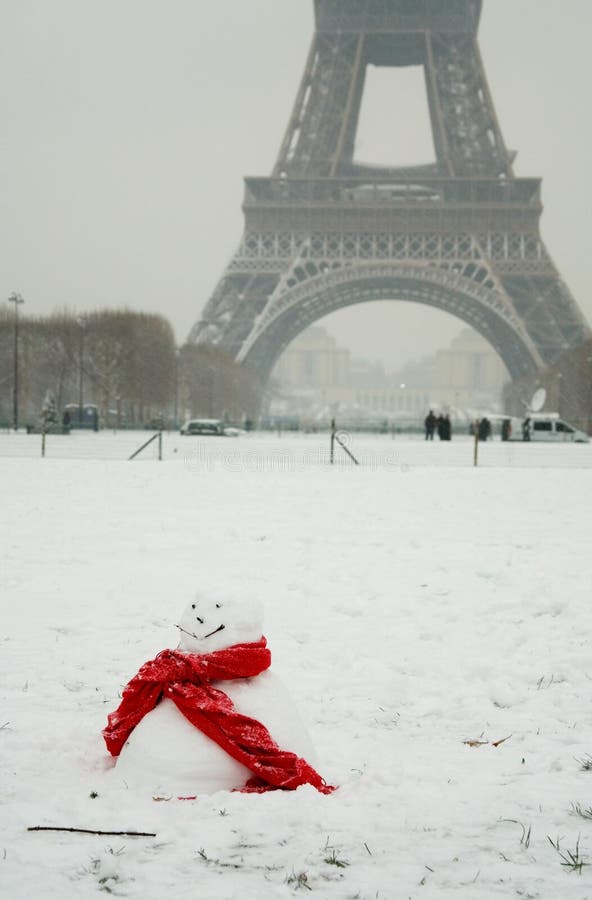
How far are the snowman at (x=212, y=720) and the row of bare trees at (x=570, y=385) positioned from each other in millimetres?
53400

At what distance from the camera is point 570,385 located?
59000 mm

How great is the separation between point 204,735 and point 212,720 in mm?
71

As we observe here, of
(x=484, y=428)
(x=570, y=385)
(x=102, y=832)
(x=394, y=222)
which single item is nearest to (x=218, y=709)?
(x=102, y=832)

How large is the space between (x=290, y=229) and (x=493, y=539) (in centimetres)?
5975

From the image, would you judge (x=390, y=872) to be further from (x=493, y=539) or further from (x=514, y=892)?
(x=493, y=539)

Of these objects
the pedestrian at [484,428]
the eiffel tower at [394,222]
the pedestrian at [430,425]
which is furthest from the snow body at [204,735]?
the eiffel tower at [394,222]

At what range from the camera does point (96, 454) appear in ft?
90.5

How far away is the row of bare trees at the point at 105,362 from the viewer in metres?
57.5

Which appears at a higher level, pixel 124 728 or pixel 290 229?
pixel 290 229

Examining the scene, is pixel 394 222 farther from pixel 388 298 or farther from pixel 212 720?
pixel 212 720

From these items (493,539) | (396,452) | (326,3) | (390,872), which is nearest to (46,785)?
(390,872)

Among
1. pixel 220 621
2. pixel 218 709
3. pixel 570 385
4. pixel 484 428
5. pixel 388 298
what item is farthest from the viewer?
pixel 388 298

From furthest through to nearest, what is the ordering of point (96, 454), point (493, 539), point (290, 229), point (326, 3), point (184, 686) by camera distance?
point (326, 3)
point (290, 229)
point (96, 454)
point (493, 539)
point (184, 686)

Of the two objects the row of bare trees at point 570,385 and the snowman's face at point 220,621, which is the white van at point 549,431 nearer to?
the row of bare trees at point 570,385
